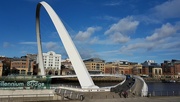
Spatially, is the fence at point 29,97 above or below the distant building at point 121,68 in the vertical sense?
below

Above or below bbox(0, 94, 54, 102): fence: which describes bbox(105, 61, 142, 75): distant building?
above

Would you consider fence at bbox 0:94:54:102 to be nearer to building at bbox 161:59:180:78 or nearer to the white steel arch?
the white steel arch

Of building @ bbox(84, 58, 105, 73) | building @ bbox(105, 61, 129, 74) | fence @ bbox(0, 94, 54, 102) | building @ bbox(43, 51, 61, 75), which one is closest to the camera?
fence @ bbox(0, 94, 54, 102)

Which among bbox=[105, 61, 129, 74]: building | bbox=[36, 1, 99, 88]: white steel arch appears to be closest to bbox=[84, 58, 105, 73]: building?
bbox=[105, 61, 129, 74]: building

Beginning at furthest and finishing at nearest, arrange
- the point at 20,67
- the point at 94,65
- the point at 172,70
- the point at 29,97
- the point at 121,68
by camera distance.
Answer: the point at 172,70, the point at 121,68, the point at 94,65, the point at 20,67, the point at 29,97

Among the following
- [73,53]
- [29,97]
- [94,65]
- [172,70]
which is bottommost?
[29,97]

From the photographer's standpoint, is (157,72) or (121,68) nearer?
(121,68)

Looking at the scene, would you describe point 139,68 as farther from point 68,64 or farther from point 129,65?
point 68,64

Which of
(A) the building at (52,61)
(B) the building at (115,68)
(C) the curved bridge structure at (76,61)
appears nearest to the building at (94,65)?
A: (B) the building at (115,68)

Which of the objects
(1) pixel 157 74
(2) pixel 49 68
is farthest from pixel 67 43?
(1) pixel 157 74

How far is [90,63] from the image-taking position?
147 meters

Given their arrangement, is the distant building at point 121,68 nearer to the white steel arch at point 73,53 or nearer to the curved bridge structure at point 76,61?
the white steel arch at point 73,53

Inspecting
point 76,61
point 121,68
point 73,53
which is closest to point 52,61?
point 121,68

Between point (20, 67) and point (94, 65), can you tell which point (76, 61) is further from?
point (94, 65)
